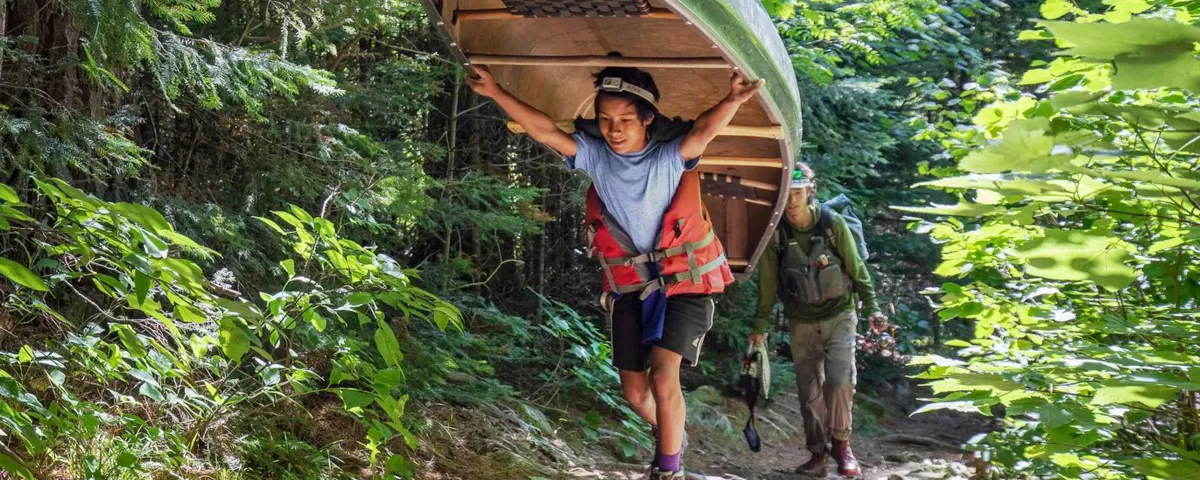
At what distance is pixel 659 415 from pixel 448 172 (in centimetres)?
326

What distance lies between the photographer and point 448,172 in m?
7.43

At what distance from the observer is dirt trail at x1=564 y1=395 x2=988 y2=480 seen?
23.1 ft

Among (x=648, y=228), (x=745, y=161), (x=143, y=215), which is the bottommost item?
(x=648, y=228)

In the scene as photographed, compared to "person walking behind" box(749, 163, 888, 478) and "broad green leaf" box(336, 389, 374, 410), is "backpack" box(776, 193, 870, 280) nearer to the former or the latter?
"person walking behind" box(749, 163, 888, 478)

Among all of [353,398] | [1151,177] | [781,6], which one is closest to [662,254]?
[353,398]

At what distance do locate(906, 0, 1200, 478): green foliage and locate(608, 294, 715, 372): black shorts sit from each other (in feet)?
3.59

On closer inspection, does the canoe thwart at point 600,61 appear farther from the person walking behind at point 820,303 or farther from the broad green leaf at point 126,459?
the broad green leaf at point 126,459

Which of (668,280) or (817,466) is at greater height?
(668,280)

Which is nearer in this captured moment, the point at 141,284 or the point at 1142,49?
the point at 1142,49

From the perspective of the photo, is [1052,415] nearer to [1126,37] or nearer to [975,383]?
[975,383]

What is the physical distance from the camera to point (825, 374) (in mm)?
7074

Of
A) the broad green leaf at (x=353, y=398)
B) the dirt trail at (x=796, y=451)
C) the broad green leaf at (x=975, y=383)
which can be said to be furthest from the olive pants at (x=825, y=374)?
the broad green leaf at (x=975, y=383)

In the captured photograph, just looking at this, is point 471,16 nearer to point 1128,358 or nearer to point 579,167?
point 579,167

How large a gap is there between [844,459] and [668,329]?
9.57 ft
